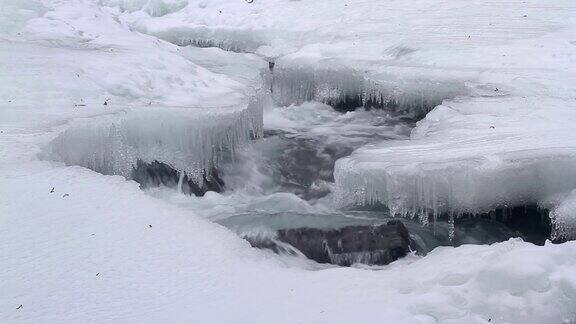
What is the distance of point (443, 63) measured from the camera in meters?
9.03

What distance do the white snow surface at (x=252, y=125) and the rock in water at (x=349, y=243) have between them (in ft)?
0.65

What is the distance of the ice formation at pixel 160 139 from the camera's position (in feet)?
19.3

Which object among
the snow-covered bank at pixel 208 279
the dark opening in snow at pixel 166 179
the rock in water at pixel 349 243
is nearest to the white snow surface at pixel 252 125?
the snow-covered bank at pixel 208 279

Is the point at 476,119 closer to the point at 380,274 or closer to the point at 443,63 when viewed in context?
the point at 443,63

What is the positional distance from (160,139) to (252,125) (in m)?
1.54

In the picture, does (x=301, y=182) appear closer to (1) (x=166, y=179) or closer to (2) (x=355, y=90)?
(1) (x=166, y=179)

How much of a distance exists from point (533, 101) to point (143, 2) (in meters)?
11.9

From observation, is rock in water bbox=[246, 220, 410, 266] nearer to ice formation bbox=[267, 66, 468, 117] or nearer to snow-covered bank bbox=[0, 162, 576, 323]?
snow-covered bank bbox=[0, 162, 576, 323]

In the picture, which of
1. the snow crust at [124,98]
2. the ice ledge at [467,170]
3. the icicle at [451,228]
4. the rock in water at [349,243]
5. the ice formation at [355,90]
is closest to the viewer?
the rock in water at [349,243]

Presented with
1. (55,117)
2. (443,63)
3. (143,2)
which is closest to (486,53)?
(443,63)

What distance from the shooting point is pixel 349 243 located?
17.1ft

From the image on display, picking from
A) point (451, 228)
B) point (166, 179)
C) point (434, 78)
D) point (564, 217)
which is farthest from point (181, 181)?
point (564, 217)

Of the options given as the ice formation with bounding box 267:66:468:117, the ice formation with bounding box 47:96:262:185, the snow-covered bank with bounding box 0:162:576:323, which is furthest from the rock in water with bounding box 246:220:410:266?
the ice formation with bounding box 267:66:468:117

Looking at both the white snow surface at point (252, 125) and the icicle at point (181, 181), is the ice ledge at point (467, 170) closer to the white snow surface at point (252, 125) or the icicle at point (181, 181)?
the white snow surface at point (252, 125)
